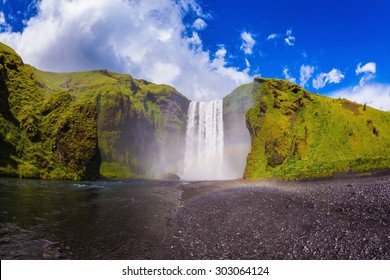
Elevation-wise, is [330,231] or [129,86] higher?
[129,86]

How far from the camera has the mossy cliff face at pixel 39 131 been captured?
194 feet

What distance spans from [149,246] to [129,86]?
168 m

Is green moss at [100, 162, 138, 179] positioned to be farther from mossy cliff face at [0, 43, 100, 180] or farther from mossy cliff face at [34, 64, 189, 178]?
mossy cliff face at [0, 43, 100, 180]

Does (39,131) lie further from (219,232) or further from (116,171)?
(219,232)

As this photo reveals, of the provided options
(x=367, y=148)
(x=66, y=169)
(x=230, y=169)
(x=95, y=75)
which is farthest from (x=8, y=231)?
(x=95, y=75)

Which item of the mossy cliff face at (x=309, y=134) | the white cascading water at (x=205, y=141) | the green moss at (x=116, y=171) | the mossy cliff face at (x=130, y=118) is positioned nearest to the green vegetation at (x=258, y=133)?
the mossy cliff face at (x=309, y=134)

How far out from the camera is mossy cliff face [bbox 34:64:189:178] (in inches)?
5044

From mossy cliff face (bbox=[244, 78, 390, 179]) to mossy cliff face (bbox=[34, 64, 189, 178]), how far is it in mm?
67310

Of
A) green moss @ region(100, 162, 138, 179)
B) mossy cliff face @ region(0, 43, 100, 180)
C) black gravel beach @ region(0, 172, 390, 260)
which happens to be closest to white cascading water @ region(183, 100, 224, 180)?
green moss @ region(100, 162, 138, 179)

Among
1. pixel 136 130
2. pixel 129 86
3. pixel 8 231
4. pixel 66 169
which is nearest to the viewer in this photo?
pixel 8 231

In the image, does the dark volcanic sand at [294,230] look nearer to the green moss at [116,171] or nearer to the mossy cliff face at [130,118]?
the mossy cliff face at [130,118]

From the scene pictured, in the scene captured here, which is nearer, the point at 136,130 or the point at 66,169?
the point at 66,169

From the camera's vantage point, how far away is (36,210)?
2123 cm
